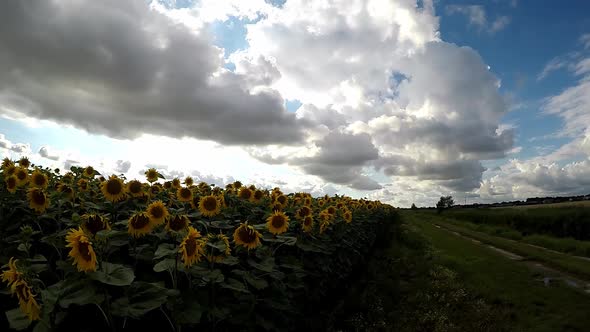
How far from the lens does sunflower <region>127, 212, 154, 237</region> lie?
9.92 ft

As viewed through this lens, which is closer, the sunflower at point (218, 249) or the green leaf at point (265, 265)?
the sunflower at point (218, 249)

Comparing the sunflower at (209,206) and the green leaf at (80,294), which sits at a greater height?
the sunflower at (209,206)

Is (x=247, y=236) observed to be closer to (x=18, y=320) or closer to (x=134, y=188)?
(x=18, y=320)

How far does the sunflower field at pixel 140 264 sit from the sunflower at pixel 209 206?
0.01m

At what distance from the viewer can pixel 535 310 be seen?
908 cm

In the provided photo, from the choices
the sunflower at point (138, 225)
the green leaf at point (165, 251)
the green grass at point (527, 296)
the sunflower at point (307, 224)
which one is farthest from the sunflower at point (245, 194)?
the green grass at point (527, 296)

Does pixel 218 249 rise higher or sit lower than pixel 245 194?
lower

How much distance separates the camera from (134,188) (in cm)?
489

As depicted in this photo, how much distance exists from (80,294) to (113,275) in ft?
0.61

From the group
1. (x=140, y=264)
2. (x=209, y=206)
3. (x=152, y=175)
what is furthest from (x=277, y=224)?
(x=152, y=175)

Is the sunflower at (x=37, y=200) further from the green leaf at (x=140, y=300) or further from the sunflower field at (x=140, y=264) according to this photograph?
the green leaf at (x=140, y=300)

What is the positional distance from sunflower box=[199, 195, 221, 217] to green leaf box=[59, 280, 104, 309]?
2.29m

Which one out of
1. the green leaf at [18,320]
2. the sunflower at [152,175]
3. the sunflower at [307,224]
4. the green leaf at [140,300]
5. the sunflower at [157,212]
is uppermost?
the sunflower at [152,175]

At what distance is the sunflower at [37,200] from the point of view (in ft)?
12.4
